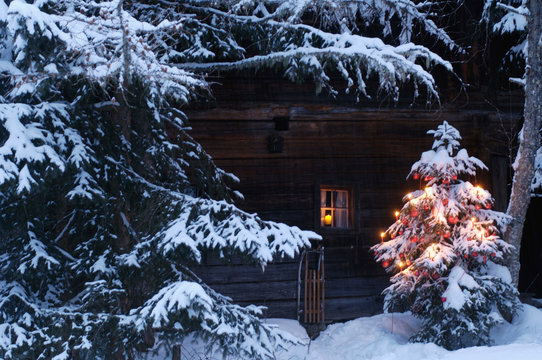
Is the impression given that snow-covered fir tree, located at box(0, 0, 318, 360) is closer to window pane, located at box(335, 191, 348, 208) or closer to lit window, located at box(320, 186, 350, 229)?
lit window, located at box(320, 186, 350, 229)

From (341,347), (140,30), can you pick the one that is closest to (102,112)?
(140,30)

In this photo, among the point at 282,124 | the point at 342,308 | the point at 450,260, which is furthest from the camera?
the point at 342,308

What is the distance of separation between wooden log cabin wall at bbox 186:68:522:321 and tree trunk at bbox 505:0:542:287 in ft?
4.67

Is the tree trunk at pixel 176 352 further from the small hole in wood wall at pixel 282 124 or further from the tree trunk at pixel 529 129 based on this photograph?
the tree trunk at pixel 529 129

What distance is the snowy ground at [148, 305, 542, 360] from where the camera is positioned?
636 cm

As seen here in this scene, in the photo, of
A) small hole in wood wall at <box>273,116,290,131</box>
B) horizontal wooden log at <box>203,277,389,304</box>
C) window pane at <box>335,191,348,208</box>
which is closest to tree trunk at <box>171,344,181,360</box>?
horizontal wooden log at <box>203,277,389,304</box>

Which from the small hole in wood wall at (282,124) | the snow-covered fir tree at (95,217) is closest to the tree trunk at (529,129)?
the small hole in wood wall at (282,124)

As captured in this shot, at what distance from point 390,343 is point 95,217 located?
178 inches

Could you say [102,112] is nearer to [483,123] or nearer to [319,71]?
[319,71]

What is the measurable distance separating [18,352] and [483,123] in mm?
8312

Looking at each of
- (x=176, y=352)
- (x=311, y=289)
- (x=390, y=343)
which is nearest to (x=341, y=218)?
(x=311, y=289)

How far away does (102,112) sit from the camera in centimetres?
673

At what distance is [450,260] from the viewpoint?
24.5 feet

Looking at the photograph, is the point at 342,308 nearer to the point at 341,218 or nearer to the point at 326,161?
the point at 341,218
